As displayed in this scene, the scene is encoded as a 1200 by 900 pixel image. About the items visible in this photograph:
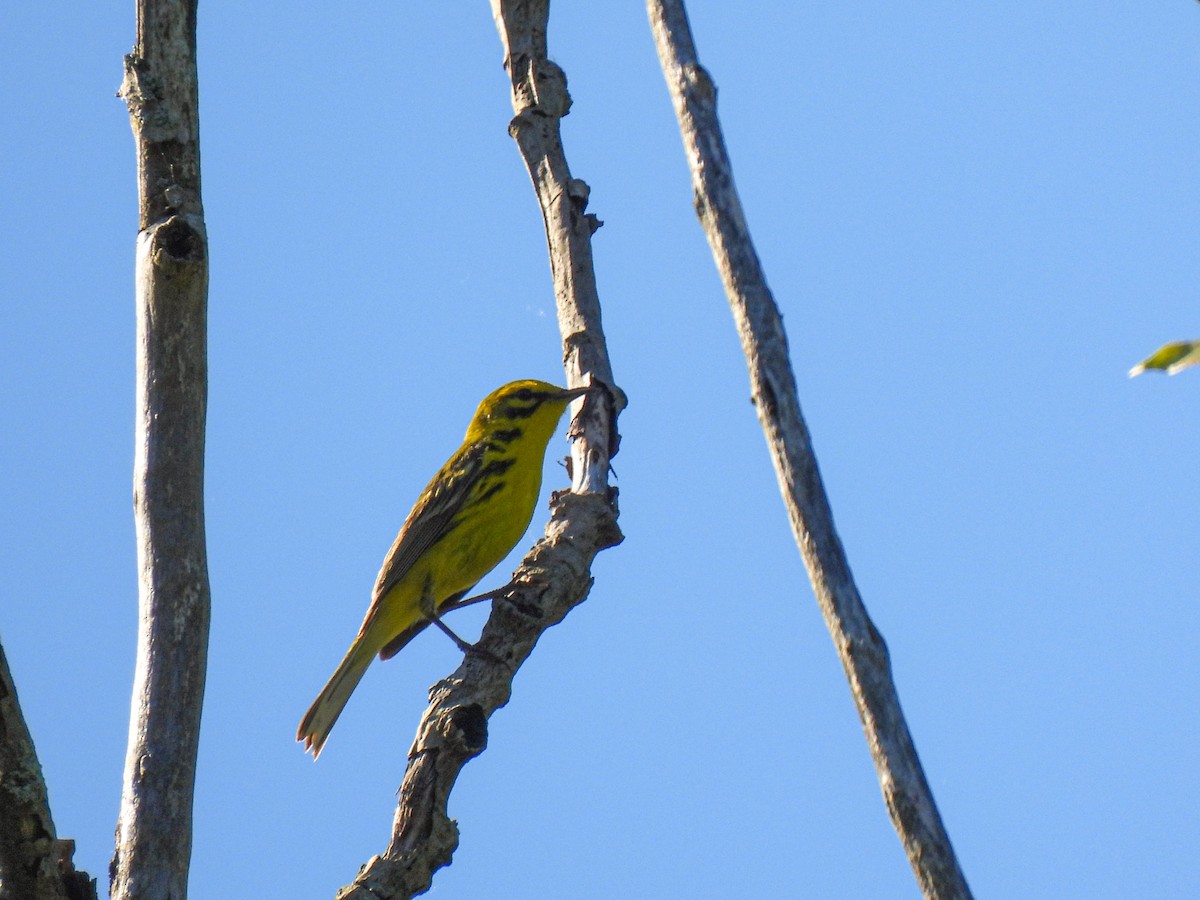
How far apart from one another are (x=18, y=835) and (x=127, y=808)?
0.91ft

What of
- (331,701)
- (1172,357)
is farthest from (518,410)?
(1172,357)

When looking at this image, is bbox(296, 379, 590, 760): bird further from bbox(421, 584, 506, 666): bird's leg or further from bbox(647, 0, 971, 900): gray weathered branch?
bbox(647, 0, 971, 900): gray weathered branch

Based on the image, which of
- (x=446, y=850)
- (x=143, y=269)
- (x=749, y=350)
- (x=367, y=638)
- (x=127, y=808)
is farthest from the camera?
(x=367, y=638)

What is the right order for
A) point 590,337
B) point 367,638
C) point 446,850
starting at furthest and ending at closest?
point 367,638
point 590,337
point 446,850

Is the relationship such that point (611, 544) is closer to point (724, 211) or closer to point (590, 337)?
point (590, 337)

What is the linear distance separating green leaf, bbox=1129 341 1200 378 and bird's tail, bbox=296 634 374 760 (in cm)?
515

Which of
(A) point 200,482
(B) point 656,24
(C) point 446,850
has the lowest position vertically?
(C) point 446,850

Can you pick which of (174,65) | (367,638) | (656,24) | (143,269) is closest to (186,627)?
(143,269)

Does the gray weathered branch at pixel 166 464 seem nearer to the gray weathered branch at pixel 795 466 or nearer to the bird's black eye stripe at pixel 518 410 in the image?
the gray weathered branch at pixel 795 466

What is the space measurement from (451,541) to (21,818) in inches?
144

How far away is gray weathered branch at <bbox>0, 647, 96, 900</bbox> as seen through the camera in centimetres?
318

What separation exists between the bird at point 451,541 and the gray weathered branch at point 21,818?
126 inches

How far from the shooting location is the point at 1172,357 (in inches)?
68.4

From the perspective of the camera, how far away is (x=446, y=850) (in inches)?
156
